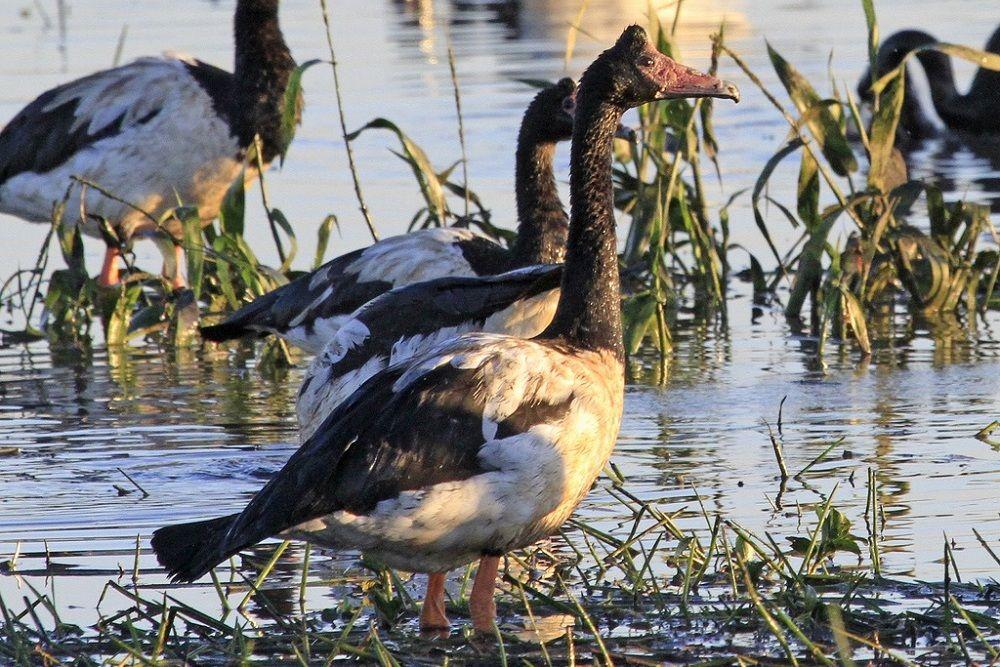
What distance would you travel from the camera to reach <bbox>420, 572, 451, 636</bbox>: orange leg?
536 cm

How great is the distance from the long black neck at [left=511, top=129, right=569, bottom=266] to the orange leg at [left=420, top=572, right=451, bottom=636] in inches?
99.1

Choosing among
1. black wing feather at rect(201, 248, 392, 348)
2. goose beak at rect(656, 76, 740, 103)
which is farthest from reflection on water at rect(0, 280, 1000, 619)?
goose beak at rect(656, 76, 740, 103)

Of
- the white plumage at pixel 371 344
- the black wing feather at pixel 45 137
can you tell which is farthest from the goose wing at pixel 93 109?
the white plumage at pixel 371 344

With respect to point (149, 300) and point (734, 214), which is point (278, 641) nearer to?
point (149, 300)

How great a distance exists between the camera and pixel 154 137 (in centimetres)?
1047

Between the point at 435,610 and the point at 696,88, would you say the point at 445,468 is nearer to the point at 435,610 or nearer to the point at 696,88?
the point at 435,610

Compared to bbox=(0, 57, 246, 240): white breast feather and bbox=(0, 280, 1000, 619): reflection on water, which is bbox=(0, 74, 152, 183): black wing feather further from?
bbox=(0, 280, 1000, 619): reflection on water

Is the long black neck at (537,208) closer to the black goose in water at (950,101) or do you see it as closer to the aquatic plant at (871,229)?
the aquatic plant at (871,229)

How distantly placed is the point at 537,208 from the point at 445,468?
3012 millimetres

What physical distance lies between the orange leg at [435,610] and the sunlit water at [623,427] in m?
0.51

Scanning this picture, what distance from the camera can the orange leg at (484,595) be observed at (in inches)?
211

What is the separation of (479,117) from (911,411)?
7634mm

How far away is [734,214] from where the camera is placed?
1194 centimetres

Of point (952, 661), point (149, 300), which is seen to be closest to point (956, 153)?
point (149, 300)
